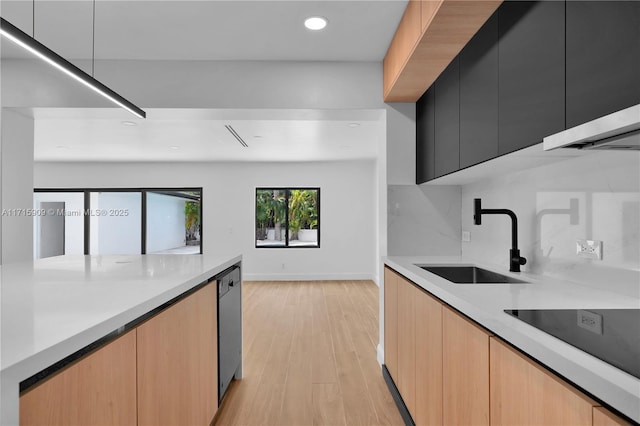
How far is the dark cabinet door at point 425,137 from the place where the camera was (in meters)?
2.55

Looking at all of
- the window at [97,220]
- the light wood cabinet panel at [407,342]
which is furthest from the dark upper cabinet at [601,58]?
the window at [97,220]

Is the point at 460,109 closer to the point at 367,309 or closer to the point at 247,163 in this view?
the point at 367,309

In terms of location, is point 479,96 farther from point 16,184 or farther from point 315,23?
point 16,184

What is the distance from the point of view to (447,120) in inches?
89.7

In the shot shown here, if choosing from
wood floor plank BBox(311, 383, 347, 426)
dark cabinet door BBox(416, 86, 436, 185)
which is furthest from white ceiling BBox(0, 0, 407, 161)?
wood floor plank BBox(311, 383, 347, 426)

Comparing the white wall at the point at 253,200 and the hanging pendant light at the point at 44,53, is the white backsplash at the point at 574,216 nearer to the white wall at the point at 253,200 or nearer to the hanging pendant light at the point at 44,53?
the hanging pendant light at the point at 44,53

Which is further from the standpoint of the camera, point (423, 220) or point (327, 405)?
point (423, 220)

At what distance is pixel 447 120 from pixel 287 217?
548 cm

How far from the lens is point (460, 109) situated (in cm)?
208

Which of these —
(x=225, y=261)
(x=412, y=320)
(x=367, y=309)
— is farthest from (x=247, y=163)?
(x=412, y=320)

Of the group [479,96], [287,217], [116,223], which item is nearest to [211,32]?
[479,96]

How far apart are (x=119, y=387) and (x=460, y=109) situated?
206 centimetres

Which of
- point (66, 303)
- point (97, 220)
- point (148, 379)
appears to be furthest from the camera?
point (97, 220)

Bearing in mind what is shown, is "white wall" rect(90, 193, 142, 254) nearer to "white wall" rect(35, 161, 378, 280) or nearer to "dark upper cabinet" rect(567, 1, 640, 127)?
"white wall" rect(35, 161, 378, 280)
